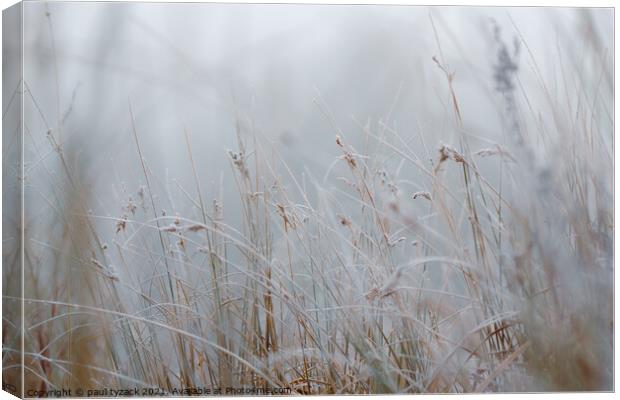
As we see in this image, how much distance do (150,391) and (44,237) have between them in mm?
758

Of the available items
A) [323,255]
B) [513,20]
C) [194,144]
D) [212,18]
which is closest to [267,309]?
[323,255]

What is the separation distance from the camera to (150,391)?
16.5 ft

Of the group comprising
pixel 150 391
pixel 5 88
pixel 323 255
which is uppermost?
pixel 5 88

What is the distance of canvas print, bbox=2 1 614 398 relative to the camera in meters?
5.02

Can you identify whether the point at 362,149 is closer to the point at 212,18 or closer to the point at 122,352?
the point at 212,18

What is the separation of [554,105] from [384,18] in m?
0.81

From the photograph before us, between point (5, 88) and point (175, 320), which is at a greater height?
point (5, 88)

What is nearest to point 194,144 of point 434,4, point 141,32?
point 141,32

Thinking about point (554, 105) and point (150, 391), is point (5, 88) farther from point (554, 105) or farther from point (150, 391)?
point (554, 105)

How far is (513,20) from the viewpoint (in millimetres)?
5262

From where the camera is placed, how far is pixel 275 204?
509 cm

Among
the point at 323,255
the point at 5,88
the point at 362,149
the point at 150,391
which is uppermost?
the point at 5,88

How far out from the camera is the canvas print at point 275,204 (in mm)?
5020

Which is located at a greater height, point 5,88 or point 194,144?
point 5,88
